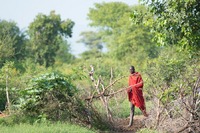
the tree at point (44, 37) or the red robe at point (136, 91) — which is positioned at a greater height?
the tree at point (44, 37)

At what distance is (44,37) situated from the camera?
48.9 m

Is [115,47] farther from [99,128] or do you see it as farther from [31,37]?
[99,128]

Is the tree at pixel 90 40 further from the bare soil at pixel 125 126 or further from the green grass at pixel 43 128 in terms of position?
the green grass at pixel 43 128

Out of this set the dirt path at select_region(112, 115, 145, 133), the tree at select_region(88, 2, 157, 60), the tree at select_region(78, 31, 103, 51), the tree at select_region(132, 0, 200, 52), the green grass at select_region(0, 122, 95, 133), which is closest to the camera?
the green grass at select_region(0, 122, 95, 133)

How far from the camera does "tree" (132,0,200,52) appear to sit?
462 inches

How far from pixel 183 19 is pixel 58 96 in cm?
394

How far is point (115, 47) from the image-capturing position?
50.3 m

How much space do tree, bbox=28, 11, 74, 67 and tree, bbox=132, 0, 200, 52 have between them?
35299 mm

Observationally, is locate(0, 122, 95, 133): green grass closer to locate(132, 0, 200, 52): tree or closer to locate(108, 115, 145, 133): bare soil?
locate(108, 115, 145, 133): bare soil

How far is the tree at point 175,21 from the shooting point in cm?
1174

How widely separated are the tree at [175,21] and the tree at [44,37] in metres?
35.3

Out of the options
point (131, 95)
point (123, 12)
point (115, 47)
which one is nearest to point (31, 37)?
point (115, 47)

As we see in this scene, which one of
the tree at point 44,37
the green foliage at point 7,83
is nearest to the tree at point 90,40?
the tree at point 44,37

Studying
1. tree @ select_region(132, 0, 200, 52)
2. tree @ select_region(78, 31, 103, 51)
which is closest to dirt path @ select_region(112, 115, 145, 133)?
tree @ select_region(132, 0, 200, 52)
